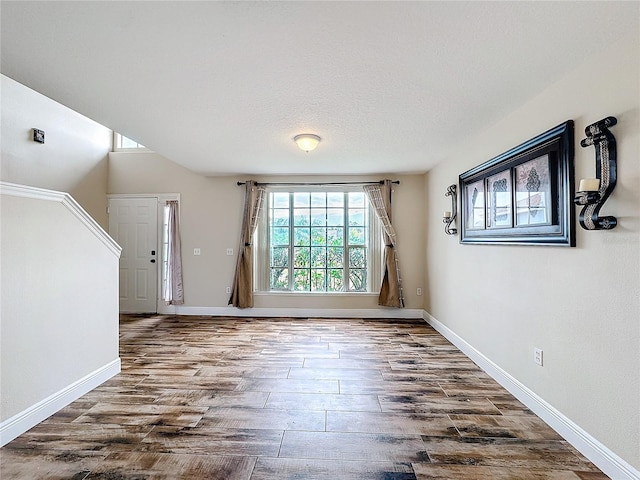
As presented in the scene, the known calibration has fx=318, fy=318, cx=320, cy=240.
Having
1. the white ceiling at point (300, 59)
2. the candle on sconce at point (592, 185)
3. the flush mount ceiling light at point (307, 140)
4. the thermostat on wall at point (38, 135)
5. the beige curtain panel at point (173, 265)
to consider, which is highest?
the thermostat on wall at point (38, 135)

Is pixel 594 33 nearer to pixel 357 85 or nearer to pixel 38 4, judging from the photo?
pixel 357 85

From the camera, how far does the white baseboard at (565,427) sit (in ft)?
5.45

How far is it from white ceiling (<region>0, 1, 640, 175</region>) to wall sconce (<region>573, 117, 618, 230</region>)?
0.46 m

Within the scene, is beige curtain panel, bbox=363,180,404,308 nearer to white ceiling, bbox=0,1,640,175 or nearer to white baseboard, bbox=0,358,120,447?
white ceiling, bbox=0,1,640,175

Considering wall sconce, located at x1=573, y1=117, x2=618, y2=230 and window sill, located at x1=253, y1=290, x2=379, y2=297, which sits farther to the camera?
window sill, located at x1=253, y1=290, x2=379, y2=297

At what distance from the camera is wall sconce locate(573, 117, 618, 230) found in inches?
67.0

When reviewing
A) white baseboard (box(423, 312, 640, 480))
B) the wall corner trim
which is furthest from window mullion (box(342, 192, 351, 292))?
the wall corner trim

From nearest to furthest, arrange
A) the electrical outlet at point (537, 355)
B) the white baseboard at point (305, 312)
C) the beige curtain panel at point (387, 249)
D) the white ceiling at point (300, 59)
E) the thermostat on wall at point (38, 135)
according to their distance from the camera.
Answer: the white ceiling at point (300, 59) < the electrical outlet at point (537, 355) < the thermostat on wall at point (38, 135) < the beige curtain panel at point (387, 249) < the white baseboard at point (305, 312)

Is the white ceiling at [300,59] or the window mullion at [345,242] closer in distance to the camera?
the white ceiling at [300,59]

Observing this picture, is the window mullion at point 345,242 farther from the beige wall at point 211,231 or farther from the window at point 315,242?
the beige wall at point 211,231

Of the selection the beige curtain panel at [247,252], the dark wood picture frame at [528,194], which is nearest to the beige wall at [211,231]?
the beige curtain panel at [247,252]

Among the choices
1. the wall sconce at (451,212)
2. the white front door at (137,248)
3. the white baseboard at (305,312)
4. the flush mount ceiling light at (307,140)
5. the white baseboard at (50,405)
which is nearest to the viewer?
the white baseboard at (50,405)

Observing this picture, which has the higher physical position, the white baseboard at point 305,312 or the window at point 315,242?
the window at point 315,242

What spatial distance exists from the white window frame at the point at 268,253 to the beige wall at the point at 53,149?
8.96 feet
